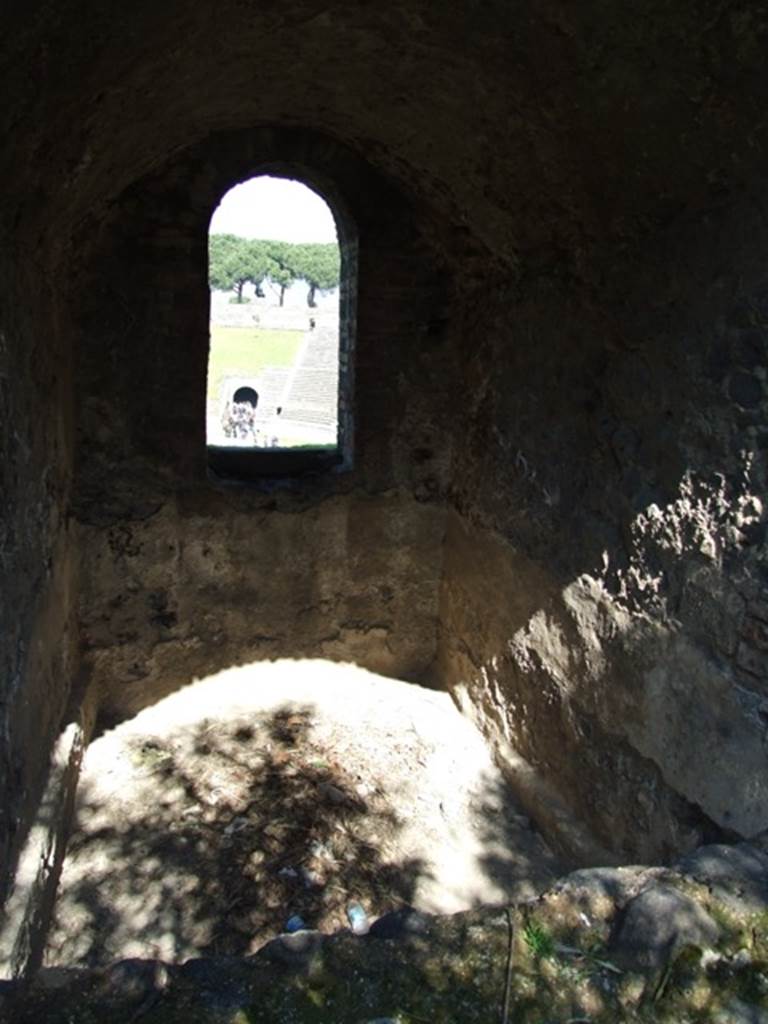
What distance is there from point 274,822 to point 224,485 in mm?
2026

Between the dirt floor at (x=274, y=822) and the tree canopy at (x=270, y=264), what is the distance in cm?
6018

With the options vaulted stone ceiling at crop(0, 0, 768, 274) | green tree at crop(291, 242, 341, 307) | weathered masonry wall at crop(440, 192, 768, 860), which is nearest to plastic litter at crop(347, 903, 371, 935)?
→ weathered masonry wall at crop(440, 192, 768, 860)

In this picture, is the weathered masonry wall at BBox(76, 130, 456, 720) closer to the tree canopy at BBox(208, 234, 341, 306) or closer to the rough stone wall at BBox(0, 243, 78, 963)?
the rough stone wall at BBox(0, 243, 78, 963)

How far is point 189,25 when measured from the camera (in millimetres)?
2500

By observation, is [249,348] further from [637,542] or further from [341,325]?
[637,542]

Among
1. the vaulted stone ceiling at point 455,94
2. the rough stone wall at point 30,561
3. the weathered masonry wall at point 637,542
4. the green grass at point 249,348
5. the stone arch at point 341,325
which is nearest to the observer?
the vaulted stone ceiling at point 455,94

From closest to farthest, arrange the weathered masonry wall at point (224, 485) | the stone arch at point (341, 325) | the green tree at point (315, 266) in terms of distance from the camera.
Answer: the weathered masonry wall at point (224, 485)
the stone arch at point (341, 325)
the green tree at point (315, 266)

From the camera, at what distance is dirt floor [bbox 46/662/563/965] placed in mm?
3303

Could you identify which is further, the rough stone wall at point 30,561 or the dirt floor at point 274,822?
the dirt floor at point 274,822

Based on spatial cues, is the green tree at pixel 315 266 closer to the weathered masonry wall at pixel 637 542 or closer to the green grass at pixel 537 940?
the weathered masonry wall at pixel 637 542

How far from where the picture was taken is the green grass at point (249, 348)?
36800mm

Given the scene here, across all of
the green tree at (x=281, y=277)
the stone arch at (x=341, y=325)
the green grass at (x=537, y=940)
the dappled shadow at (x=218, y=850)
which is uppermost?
the green tree at (x=281, y=277)

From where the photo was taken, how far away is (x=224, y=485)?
15.9 ft

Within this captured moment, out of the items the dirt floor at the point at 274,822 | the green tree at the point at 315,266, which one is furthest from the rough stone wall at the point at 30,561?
the green tree at the point at 315,266
